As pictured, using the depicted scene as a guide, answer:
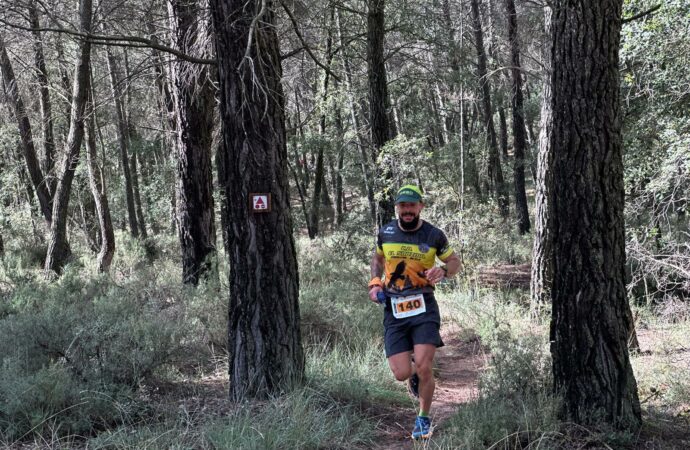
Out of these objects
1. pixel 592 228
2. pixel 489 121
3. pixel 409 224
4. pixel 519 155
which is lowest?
pixel 592 228

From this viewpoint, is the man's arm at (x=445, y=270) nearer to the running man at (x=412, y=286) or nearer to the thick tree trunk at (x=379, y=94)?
the running man at (x=412, y=286)

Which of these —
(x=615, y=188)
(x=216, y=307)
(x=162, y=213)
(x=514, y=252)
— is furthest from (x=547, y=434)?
(x=162, y=213)

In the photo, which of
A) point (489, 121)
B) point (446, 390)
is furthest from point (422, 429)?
point (489, 121)

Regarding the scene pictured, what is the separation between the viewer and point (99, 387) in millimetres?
4449

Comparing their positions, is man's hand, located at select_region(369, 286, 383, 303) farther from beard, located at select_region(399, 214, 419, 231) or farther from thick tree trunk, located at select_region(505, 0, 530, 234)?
thick tree trunk, located at select_region(505, 0, 530, 234)

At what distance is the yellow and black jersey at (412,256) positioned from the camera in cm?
432

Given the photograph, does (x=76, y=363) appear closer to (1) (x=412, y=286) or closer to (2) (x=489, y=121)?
(1) (x=412, y=286)

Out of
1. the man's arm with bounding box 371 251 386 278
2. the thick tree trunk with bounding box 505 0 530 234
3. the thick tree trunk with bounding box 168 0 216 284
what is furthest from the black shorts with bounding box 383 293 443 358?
the thick tree trunk with bounding box 505 0 530 234

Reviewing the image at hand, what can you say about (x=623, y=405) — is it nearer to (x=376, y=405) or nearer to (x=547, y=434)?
(x=547, y=434)

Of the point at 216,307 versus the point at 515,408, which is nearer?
the point at 515,408

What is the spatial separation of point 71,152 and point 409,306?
34.4 feet

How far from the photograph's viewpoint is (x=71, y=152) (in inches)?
480

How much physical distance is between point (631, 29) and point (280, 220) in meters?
6.63

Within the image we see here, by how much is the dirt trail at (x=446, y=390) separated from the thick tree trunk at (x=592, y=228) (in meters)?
1.12
